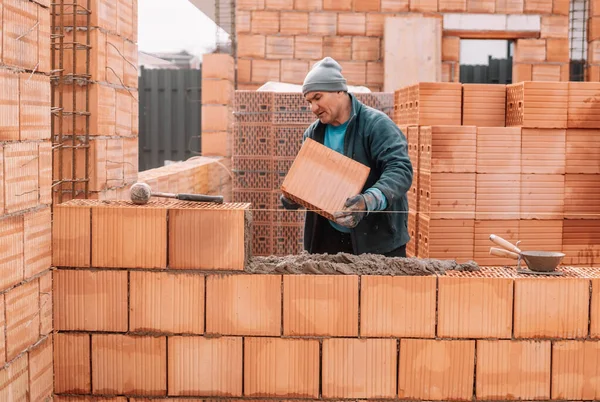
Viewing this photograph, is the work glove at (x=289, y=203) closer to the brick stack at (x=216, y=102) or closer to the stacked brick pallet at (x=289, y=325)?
the stacked brick pallet at (x=289, y=325)

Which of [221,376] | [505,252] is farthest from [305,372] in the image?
[505,252]

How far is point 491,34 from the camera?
12305 millimetres

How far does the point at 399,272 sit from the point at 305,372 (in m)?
0.65

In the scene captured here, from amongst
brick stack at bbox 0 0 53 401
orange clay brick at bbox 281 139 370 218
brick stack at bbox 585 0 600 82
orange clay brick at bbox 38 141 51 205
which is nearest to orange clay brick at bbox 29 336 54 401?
brick stack at bbox 0 0 53 401

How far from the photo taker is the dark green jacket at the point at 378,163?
455cm

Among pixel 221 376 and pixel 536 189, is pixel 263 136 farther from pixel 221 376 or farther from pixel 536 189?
pixel 221 376

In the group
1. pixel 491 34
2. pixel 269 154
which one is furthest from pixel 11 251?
pixel 491 34

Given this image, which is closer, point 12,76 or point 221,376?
point 12,76

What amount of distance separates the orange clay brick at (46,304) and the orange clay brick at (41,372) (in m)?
0.06

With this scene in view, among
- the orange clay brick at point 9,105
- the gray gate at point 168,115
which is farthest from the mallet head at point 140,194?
the gray gate at point 168,115

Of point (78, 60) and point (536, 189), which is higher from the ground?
point (78, 60)

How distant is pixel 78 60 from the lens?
16.8 ft

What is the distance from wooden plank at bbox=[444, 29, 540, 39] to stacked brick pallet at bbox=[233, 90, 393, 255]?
4.12 m

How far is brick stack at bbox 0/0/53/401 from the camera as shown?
3.12 metres
